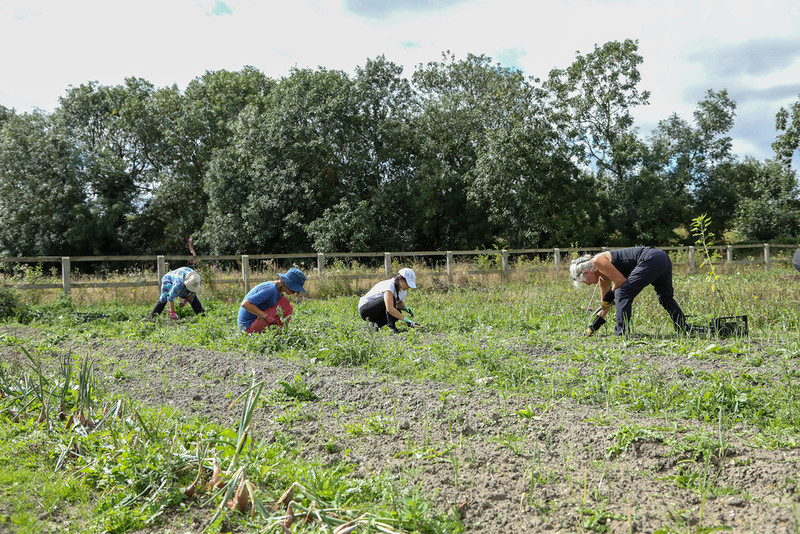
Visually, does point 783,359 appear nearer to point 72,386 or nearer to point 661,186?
point 72,386

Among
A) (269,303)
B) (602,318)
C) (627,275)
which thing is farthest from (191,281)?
(627,275)

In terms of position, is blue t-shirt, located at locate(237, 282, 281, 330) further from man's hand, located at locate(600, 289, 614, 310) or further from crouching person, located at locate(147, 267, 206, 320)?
man's hand, located at locate(600, 289, 614, 310)

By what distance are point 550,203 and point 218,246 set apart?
1598cm

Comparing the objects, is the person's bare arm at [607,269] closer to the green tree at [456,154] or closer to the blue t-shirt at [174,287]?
the blue t-shirt at [174,287]

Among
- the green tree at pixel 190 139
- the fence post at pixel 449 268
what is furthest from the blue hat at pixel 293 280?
the green tree at pixel 190 139

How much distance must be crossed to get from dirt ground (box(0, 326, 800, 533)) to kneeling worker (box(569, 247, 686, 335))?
2.73 meters

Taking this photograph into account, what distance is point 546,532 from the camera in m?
2.52

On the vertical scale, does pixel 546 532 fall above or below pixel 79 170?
below

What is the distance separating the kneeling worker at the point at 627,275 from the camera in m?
6.79

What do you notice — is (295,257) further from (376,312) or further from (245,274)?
(376,312)

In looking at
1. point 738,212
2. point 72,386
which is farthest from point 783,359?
point 738,212

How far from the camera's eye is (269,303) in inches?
301

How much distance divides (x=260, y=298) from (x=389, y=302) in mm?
1720

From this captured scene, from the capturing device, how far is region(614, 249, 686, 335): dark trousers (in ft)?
22.2
